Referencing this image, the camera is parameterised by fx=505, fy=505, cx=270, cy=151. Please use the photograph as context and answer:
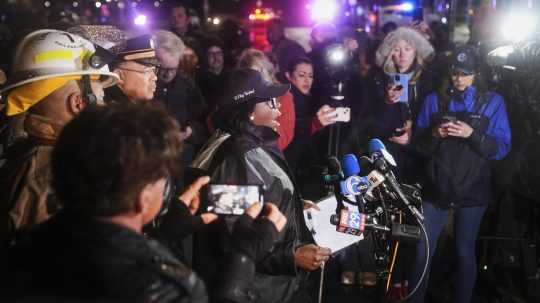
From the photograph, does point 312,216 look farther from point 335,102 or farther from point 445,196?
point 335,102

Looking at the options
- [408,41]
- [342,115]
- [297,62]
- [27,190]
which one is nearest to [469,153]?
[342,115]

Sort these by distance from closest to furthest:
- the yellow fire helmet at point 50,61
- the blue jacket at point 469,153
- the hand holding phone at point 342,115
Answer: the yellow fire helmet at point 50,61 → the blue jacket at point 469,153 → the hand holding phone at point 342,115

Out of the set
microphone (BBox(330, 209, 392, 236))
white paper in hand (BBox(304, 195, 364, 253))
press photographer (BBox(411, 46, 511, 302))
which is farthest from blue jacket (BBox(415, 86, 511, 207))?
microphone (BBox(330, 209, 392, 236))

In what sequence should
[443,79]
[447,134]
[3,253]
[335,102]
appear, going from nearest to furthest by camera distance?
[3,253] → [447,134] → [443,79] → [335,102]

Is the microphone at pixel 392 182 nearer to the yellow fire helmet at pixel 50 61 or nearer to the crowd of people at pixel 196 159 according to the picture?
the crowd of people at pixel 196 159

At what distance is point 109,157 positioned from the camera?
59.7 inches

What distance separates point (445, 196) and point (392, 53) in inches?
77.6

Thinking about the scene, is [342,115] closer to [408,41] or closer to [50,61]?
[408,41]

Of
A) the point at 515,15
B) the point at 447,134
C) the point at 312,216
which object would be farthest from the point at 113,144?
the point at 515,15

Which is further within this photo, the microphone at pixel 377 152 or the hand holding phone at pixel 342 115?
the hand holding phone at pixel 342 115

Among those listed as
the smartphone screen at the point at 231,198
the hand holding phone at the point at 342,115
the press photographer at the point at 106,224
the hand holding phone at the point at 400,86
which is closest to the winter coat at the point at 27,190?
the press photographer at the point at 106,224

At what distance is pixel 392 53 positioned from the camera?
563 cm

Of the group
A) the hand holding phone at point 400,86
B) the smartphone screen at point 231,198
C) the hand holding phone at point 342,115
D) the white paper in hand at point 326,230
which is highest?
the hand holding phone at point 400,86

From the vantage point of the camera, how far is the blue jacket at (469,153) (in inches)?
168
